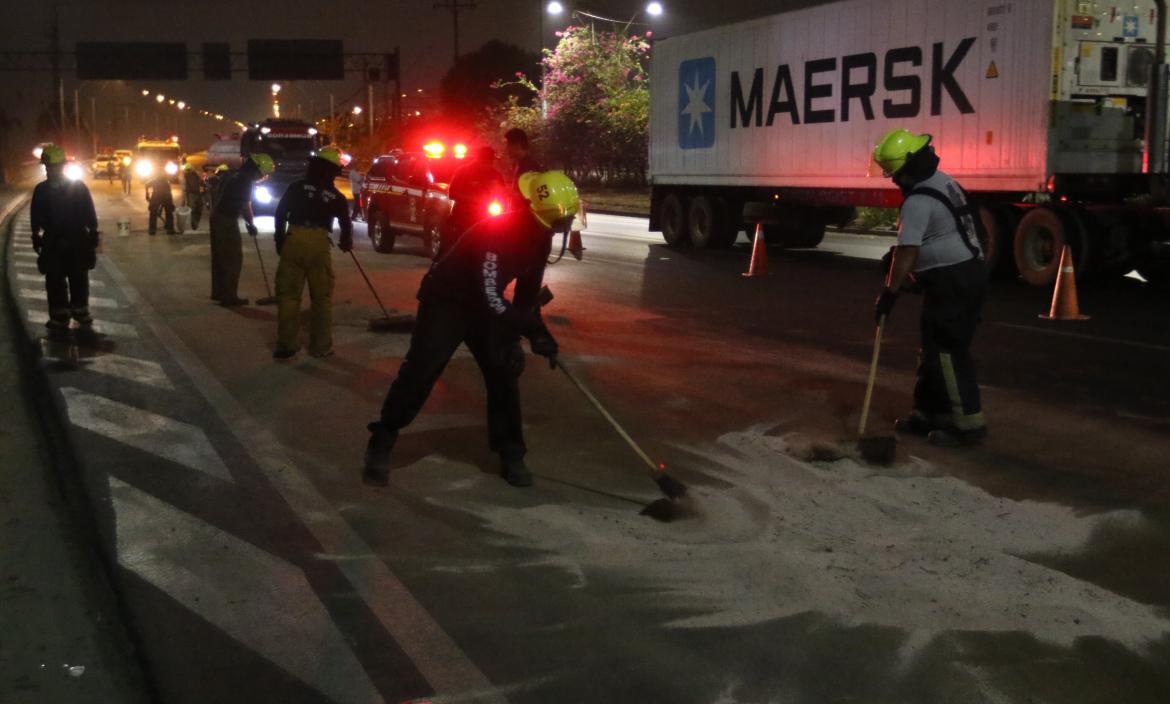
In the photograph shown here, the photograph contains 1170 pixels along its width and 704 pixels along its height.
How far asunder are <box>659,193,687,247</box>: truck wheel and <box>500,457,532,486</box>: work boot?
60.5 ft

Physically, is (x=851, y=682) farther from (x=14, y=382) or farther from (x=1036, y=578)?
(x=14, y=382)

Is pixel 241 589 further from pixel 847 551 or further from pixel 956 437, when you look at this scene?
pixel 956 437

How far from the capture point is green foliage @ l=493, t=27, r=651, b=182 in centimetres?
4891

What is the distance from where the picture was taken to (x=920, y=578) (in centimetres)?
531

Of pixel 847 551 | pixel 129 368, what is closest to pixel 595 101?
pixel 129 368

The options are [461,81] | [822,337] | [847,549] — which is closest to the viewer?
[847,549]

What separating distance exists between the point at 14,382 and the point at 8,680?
6094 mm

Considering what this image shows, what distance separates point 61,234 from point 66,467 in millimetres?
5576

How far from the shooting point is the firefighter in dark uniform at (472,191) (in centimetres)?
963

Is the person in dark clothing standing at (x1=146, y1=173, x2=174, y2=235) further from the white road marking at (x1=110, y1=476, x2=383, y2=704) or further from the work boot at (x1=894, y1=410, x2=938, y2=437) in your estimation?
the work boot at (x1=894, y1=410, x2=938, y2=437)

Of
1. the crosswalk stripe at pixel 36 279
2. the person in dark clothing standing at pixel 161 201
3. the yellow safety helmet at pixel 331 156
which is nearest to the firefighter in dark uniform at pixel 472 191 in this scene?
the yellow safety helmet at pixel 331 156

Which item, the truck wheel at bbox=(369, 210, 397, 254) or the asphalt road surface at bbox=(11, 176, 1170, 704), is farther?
the truck wheel at bbox=(369, 210, 397, 254)

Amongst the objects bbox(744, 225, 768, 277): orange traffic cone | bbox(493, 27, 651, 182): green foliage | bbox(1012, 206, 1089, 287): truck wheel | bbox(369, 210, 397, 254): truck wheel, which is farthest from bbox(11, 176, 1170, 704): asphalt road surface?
bbox(493, 27, 651, 182): green foliage

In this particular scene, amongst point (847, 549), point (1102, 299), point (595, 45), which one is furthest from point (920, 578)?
point (595, 45)
